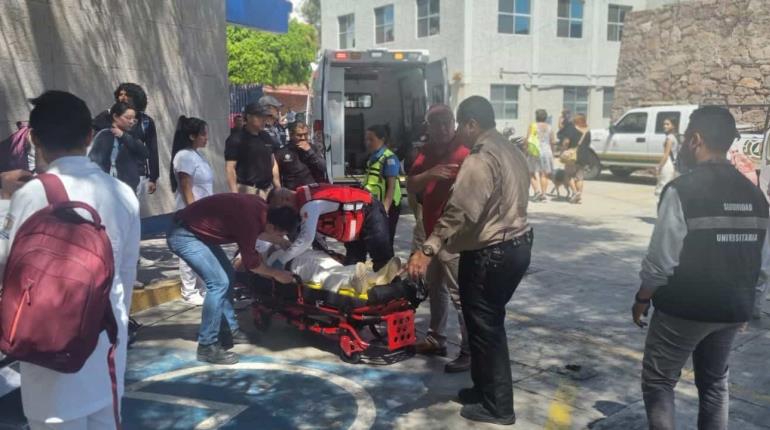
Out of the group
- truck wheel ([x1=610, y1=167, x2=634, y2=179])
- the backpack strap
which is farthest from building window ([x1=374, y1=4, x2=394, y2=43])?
the backpack strap

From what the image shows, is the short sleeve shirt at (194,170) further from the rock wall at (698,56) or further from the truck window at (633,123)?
the rock wall at (698,56)

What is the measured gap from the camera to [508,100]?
27.1 metres

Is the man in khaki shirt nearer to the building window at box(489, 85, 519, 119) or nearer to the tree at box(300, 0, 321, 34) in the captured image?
the building window at box(489, 85, 519, 119)

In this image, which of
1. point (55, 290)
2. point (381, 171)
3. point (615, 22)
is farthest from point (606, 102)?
point (55, 290)

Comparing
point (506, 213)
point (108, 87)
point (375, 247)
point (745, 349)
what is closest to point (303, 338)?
point (375, 247)

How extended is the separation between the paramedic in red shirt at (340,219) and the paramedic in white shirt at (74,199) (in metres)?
2.50

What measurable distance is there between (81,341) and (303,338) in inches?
138

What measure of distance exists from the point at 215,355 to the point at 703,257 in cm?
335

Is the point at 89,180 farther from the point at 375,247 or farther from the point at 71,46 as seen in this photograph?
the point at 71,46

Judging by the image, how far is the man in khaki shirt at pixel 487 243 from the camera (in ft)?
12.4

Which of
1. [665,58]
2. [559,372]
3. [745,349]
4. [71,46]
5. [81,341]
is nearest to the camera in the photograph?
[81,341]

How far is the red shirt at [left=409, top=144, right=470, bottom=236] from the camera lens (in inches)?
188

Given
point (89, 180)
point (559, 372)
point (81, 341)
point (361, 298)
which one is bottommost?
point (559, 372)

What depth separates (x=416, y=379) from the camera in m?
4.69
